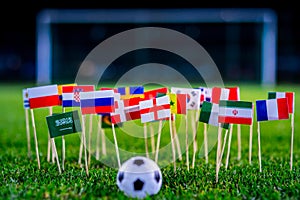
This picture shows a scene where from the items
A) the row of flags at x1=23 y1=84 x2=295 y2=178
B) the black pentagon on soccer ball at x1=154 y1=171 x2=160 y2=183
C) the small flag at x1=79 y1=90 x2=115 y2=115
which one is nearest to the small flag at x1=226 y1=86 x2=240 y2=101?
the row of flags at x1=23 y1=84 x2=295 y2=178

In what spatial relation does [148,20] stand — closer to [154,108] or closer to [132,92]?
[132,92]

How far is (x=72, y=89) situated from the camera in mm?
6539

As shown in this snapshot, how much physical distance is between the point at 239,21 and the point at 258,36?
1.30 metres

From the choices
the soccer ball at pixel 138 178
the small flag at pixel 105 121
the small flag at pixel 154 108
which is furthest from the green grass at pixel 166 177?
the small flag at pixel 154 108

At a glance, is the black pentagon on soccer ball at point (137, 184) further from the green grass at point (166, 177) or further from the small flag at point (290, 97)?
the small flag at point (290, 97)

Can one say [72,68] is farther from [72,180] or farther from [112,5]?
[72,180]

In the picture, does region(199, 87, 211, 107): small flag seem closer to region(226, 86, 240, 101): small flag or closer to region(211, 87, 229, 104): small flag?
region(211, 87, 229, 104): small flag

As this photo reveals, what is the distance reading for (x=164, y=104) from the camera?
586cm

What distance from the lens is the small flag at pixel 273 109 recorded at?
602 cm

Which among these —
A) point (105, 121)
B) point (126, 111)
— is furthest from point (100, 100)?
point (105, 121)

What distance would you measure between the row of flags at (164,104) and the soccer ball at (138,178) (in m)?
0.89

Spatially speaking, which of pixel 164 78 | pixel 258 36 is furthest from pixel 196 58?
pixel 258 36

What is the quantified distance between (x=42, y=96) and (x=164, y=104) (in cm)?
165

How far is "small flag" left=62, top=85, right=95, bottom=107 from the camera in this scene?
6.29m
